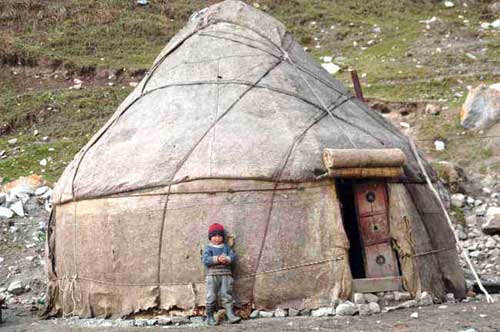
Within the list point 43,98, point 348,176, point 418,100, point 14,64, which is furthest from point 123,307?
point 14,64

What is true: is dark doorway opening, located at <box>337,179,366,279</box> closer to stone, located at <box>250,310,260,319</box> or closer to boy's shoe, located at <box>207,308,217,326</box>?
stone, located at <box>250,310,260,319</box>

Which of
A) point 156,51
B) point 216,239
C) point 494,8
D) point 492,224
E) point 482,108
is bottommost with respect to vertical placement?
point 216,239

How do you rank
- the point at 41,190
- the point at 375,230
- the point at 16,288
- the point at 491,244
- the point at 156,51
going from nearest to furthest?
the point at 375,230 < the point at 16,288 < the point at 491,244 < the point at 41,190 < the point at 156,51

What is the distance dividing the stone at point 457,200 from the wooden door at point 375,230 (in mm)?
5625

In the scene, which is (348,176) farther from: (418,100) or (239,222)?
(418,100)

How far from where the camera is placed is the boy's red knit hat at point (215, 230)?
21.5 ft

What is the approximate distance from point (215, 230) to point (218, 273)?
36 centimetres

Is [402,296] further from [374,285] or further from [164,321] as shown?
[164,321]

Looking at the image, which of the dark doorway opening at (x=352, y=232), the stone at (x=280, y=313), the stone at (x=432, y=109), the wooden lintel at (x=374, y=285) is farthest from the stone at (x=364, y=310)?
the stone at (x=432, y=109)

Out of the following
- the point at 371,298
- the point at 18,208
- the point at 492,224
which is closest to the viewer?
the point at 371,298

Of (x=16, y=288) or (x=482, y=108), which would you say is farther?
(x=482, y=108)

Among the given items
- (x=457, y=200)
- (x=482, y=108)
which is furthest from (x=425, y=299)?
(x=482, y=108)

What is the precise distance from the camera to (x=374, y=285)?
6.77 meters

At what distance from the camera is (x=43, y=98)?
18.6 metres
